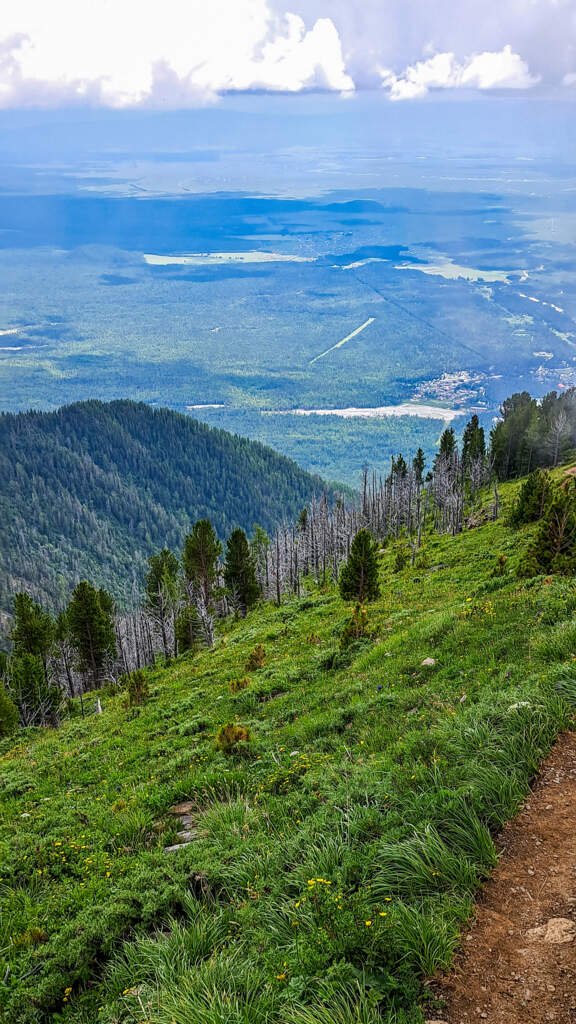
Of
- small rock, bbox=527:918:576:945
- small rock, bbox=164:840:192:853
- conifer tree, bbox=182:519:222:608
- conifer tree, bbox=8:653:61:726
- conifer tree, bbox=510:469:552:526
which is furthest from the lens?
conifer tree, bbox=182:519:222:608

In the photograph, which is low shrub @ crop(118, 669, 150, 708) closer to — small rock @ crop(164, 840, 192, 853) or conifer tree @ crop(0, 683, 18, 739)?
small rock @ crop(164, 840, 192, 853)

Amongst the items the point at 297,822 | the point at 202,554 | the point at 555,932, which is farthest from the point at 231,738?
the point at 202,554

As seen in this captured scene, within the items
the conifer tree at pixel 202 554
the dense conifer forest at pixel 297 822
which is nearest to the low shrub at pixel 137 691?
the dense conifer forest at pixel 297 822

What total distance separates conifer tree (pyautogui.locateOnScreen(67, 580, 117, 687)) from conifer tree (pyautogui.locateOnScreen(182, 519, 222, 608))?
1083 cm

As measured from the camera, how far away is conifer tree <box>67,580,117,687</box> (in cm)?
5141

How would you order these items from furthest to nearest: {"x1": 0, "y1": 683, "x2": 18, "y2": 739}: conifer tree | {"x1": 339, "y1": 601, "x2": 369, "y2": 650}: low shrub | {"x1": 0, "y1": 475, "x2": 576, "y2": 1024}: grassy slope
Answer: {"x1": 0, "y1": 683, "x2": 18, "y2": 739}: conifer tree → {"x1": 339, "y1": 601, "x2": 369, "y2": 650}: low shrub → {"x1": 0, "y1": 475, "x2": 576, "y2": 1024}: grassy slope

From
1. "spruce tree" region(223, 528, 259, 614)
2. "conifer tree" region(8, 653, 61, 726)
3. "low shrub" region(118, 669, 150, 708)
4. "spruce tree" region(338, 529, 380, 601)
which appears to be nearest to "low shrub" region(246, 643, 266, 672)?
→ "low shrub" region(118, 669, 150, 708)

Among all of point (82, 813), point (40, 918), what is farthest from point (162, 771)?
point (40, 918)

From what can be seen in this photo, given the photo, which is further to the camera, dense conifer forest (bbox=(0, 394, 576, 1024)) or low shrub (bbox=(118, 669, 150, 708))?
low shrub (bbox=(118, 669, 150, 708))

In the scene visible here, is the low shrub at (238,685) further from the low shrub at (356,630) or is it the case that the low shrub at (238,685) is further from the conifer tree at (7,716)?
the conifer tree at (7,716)

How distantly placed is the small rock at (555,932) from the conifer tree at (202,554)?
54410mm

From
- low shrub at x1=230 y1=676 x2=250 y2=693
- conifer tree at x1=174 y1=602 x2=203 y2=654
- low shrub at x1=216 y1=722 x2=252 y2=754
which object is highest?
low shrub at x1=216 y1=722 x2=252 y2=754

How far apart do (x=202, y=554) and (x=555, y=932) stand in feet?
185

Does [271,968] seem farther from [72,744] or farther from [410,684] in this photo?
[72,744]
